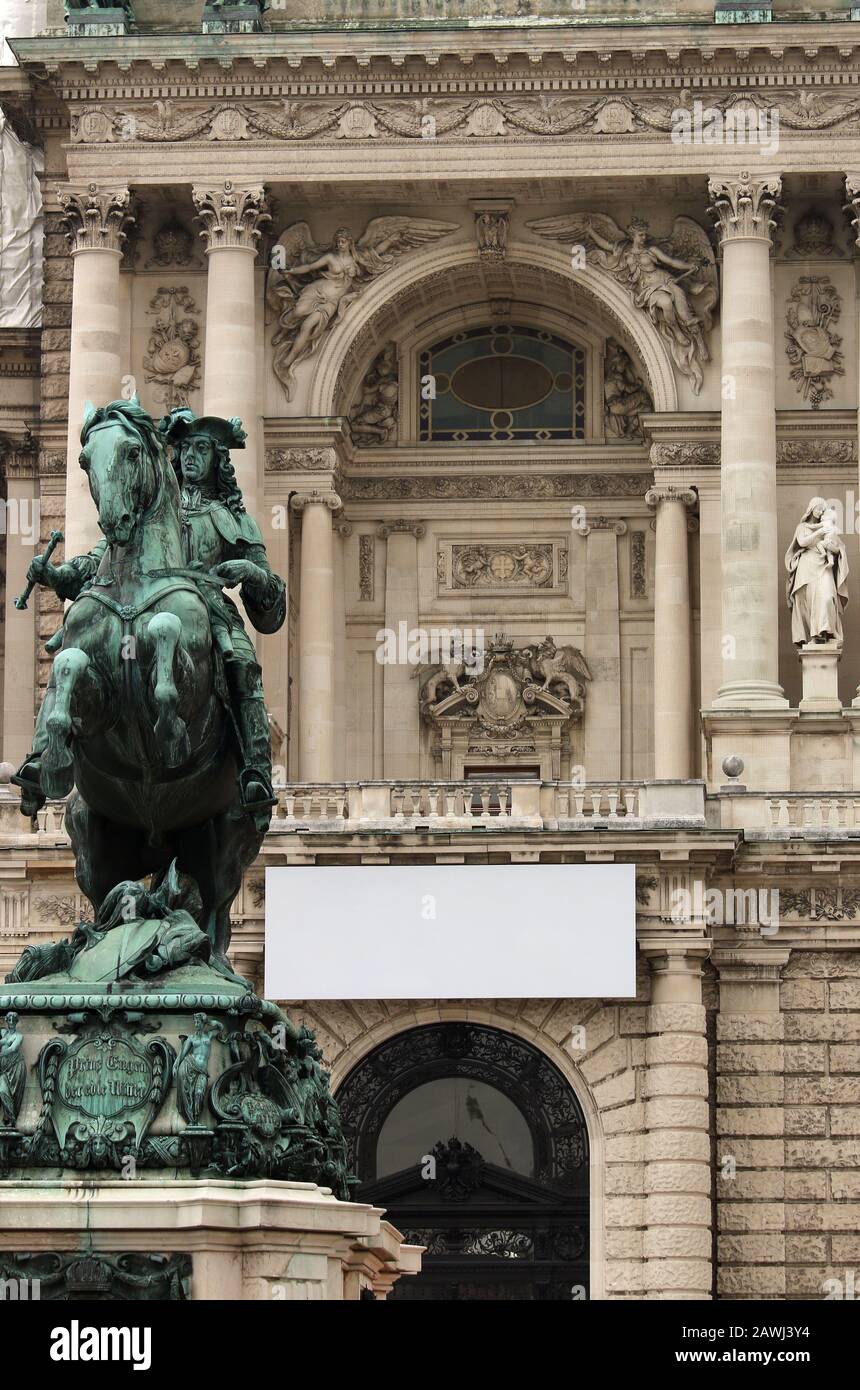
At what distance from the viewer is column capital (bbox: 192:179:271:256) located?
124 ft

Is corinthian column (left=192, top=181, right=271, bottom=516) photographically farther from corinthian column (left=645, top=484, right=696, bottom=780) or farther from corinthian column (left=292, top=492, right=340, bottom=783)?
corinthian column (left=645, top=484, right=696, bottom=780)

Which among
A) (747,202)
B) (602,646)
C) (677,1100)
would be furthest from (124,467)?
(602,646)

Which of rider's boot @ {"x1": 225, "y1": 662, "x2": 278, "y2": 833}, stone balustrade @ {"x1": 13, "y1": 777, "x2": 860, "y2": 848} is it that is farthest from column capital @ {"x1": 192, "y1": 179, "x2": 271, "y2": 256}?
rider's boot @ {"x1": 225, "y1": 662, "x2": 278, "y2": 833}

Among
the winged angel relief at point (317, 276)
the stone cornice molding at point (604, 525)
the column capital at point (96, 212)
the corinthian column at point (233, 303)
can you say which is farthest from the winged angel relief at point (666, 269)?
the column capital at point (96, 212)

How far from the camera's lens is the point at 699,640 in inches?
1510

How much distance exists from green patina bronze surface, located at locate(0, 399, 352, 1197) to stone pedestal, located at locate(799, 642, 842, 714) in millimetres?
21198

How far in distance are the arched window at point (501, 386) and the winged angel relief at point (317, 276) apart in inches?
74.4

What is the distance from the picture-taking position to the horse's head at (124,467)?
13914 millimetres

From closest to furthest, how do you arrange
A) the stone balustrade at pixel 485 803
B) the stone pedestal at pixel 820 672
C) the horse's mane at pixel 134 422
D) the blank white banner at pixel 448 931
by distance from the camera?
the horse's mane at pixel 134 422, the blank white banner at pixel 448 931, the stone balustrade at pixel 485 803, the stone pedestal at pixel 820 672

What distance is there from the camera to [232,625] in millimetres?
Result: 14312

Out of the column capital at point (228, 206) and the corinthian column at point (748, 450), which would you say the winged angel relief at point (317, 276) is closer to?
the column capital at point (228, 206)

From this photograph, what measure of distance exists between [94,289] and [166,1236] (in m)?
26.6

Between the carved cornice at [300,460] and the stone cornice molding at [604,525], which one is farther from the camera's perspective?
the stone cornice molding at [604,525]
